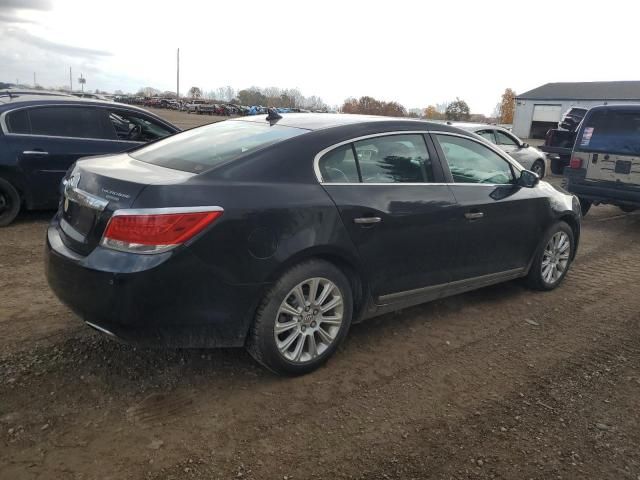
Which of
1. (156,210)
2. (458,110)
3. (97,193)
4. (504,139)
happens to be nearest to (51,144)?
(97,193)

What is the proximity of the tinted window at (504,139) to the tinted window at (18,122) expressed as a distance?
29.6ft

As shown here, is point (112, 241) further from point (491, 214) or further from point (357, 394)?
point (491, 214)

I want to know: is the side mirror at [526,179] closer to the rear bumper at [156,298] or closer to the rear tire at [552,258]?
the rear tire at [552,258]

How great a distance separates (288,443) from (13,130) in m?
5.67

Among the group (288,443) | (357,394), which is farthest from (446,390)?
(288,443)

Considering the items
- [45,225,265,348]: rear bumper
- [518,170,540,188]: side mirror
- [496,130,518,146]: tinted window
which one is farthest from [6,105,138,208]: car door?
[496,130,518,146]: tinted window

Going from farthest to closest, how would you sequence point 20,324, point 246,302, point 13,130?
point 13,130
point 20,324
point 246,302

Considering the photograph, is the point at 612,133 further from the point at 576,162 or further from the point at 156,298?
the point at 156,298

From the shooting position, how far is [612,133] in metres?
8.11

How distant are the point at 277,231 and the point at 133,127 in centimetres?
537

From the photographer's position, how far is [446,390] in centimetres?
332

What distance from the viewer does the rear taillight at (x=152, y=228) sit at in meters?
2.75

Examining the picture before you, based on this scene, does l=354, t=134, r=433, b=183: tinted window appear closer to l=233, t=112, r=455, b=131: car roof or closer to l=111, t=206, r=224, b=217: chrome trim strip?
l=233, t=112, r=455, b=131: car roof

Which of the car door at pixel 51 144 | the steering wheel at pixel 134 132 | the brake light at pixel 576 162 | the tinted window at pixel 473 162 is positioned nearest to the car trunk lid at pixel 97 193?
the tinted window at pixel 473 162
